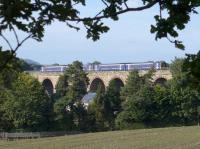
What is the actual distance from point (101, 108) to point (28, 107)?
8927 millimetres

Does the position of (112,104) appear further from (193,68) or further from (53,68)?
(193,68)

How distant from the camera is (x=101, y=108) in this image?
219 ft

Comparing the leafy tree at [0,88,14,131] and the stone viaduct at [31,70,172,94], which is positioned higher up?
the stone viaduct at [31,70,172,94]

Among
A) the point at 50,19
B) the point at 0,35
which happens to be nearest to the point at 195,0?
the point at 50,19

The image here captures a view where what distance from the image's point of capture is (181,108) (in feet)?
218

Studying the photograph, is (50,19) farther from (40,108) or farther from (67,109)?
(67,109)

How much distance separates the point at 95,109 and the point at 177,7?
6295cm

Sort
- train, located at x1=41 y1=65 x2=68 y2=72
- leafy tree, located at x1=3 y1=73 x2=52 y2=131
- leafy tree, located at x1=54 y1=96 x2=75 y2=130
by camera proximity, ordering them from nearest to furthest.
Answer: leafy tree, located at x1=3 y1=73 x2=52 y2=131
leafy tree, located at x1=54 y1=96 x2=75 y2=130
train, located at x1=41 y1=65 x2=68 y2=72

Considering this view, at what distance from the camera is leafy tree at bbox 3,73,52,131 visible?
61.7 metres

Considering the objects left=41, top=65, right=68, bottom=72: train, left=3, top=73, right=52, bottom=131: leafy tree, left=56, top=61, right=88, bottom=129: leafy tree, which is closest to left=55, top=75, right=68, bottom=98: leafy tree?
left=56, top=61, right=88, bottom=129: leafy tree

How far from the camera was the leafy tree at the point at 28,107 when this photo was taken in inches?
2429

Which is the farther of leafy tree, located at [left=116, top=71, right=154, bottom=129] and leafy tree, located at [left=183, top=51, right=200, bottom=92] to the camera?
leafy tree, located at [left=116, top=71, right=154, bottom=129]

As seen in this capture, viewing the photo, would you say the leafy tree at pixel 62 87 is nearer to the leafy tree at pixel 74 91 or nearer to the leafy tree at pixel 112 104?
the leafy tree at pixel 74 91

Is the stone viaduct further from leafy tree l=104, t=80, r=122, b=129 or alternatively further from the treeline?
the treeline
